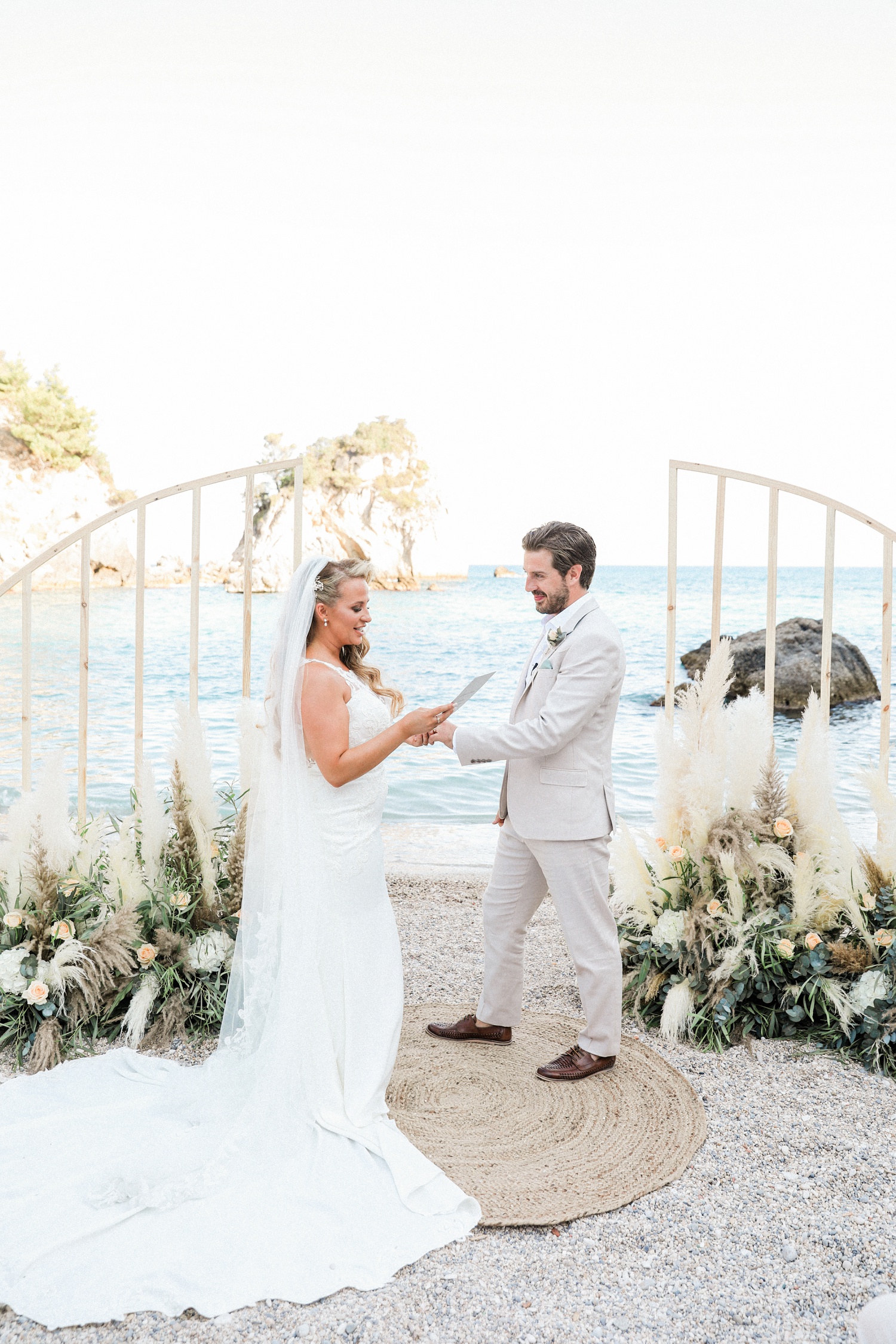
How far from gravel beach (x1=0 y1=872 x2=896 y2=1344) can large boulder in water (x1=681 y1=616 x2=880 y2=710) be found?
11.9 m

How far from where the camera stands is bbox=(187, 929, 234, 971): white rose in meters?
3.38

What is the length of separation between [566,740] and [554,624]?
0.43 m

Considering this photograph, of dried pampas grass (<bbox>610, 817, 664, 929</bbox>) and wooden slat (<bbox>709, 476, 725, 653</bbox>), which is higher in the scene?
wooden slat (<bbox>709, 476, 725, 653</bbox>)

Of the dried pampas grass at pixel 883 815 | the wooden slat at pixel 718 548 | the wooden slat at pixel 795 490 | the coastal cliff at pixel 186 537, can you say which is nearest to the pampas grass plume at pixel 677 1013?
the dried pampas grass at pixel 883 815

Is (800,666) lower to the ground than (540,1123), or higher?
higher

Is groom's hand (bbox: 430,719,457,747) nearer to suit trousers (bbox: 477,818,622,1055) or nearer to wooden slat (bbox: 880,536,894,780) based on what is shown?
suit trousers (bbox: 477,818,622,1055)

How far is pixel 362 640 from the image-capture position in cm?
303

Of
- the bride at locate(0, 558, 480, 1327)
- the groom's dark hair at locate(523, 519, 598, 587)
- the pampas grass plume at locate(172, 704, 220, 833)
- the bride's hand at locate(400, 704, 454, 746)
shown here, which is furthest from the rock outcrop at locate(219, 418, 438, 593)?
the bride at locate(0, 558, 480, 1327)

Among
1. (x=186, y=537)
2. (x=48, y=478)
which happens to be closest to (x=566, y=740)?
(x=186, y=537)

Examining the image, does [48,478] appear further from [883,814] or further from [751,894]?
[883,814]

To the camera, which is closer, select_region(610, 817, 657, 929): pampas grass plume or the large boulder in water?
select_region(610, 817, 657, 929): pampas grass plume

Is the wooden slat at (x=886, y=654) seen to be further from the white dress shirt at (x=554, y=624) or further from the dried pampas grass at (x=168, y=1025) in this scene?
the dried pampas grass at (x=168, y=1025)

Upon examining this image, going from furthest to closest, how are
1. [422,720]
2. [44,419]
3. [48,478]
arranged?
[48,478]
[44,419]
[422,720]

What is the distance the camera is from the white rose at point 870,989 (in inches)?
126
